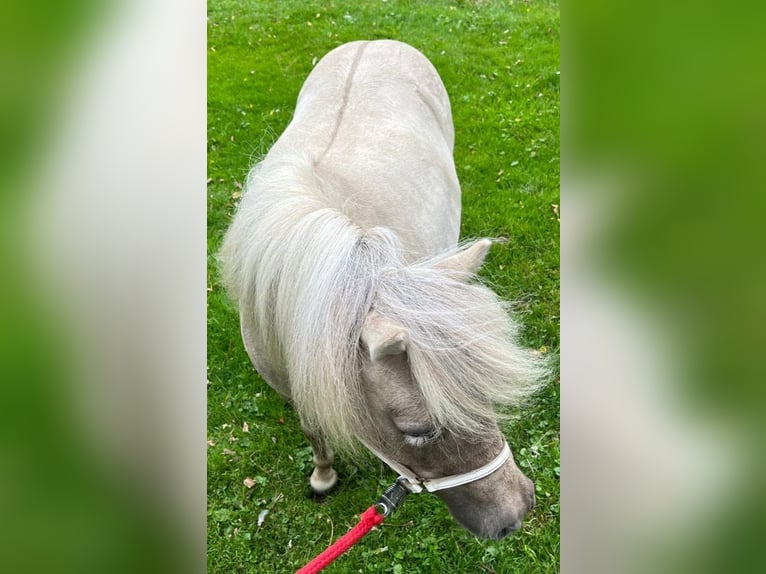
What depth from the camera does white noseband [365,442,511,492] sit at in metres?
1.77

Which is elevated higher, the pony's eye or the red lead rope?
Result: the pony's eye

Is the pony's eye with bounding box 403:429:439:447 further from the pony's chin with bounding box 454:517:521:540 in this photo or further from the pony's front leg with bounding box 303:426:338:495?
the pony's front leg with bounding box 303:426:338:495

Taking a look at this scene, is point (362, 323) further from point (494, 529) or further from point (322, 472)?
point (322, 472)

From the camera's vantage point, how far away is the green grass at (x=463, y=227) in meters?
2.92

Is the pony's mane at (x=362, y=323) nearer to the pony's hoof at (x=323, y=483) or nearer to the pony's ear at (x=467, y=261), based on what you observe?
the pony's ear at (x=467, y=261)

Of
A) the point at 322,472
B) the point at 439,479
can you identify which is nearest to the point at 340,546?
the point at 439,479

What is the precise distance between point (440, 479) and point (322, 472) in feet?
4.63

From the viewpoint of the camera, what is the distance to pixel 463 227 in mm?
4309

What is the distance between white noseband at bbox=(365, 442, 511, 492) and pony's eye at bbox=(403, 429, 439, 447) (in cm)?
18

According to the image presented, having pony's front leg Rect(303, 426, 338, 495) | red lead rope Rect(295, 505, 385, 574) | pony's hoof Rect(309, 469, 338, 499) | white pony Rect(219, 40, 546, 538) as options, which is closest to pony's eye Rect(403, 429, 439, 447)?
white pony Rect(219, 40, 546, 538)
